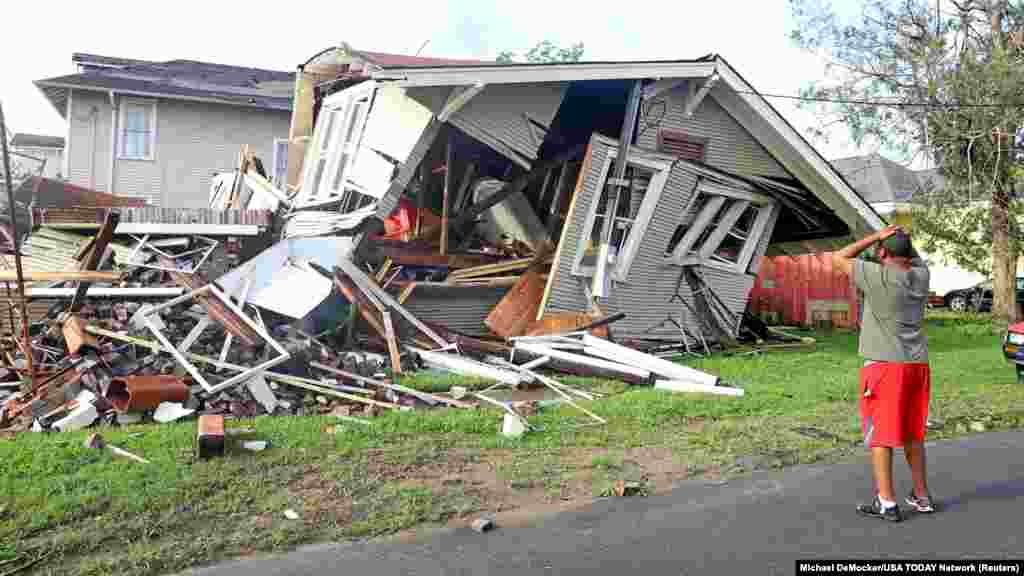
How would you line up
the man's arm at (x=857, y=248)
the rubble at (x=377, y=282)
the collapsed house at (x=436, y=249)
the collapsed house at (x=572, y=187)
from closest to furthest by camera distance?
1. the man's arm at (x=857, y=248)
2. the rubble at (x=377, y=282)
3. the collapsed house at (x=436, y=249)
4. the collapsed house at (x=572, y=187)

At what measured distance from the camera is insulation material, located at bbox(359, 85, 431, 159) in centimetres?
1185

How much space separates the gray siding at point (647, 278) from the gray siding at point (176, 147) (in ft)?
45.5

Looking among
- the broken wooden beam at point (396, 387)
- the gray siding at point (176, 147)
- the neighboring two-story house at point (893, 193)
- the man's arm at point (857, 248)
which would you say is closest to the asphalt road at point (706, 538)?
the man's arm at point (857, 248)

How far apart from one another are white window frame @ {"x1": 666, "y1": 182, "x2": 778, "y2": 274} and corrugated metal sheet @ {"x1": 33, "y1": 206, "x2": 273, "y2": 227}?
700 centimetres

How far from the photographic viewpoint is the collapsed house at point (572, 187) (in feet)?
40.0

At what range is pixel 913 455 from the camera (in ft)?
17.5

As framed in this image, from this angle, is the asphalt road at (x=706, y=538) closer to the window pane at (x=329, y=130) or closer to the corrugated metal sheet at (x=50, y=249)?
the window pane at (x=329, y=130)

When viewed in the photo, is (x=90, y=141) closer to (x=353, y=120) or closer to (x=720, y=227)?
(x=353, y=120)

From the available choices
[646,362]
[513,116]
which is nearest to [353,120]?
[513,116]

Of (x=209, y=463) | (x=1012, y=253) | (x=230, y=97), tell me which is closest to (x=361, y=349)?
(x=209, y=463)

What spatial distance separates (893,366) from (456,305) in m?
8.24

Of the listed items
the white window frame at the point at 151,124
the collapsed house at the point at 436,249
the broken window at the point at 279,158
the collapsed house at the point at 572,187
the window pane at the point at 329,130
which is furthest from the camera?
the broken window at the point at 279,158

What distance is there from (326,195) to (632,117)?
5048 mm

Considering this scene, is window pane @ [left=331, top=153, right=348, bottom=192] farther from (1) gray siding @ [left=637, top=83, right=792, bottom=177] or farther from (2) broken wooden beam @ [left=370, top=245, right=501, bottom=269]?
(1) gray siding @ [left=637, top=83, right=792, bottom=177]
